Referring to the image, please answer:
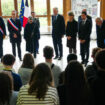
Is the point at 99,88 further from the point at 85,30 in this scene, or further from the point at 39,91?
the point at 85,30

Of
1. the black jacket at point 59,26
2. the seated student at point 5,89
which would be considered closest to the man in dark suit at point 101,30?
the black jacket at point 59,26

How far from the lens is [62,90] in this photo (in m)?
2.34

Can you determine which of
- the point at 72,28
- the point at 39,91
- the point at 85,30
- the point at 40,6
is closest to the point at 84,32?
the point at 85,30

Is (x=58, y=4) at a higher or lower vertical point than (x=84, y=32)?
higher

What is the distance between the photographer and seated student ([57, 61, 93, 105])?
2.13 meters

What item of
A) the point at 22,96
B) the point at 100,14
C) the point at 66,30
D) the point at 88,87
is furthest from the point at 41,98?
the point at 100,14

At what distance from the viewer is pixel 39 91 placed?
2082 mm

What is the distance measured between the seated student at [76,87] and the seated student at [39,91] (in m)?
0.15

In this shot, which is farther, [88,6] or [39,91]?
[88,6]

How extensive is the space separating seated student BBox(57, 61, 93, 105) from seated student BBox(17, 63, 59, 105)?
0.48 ft

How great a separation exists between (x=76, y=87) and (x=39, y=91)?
14.8 inches

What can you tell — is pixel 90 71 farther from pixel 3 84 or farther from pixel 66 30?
pixel 66 30

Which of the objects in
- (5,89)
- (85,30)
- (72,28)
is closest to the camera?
(5,89)

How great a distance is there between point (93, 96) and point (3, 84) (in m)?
0.92
